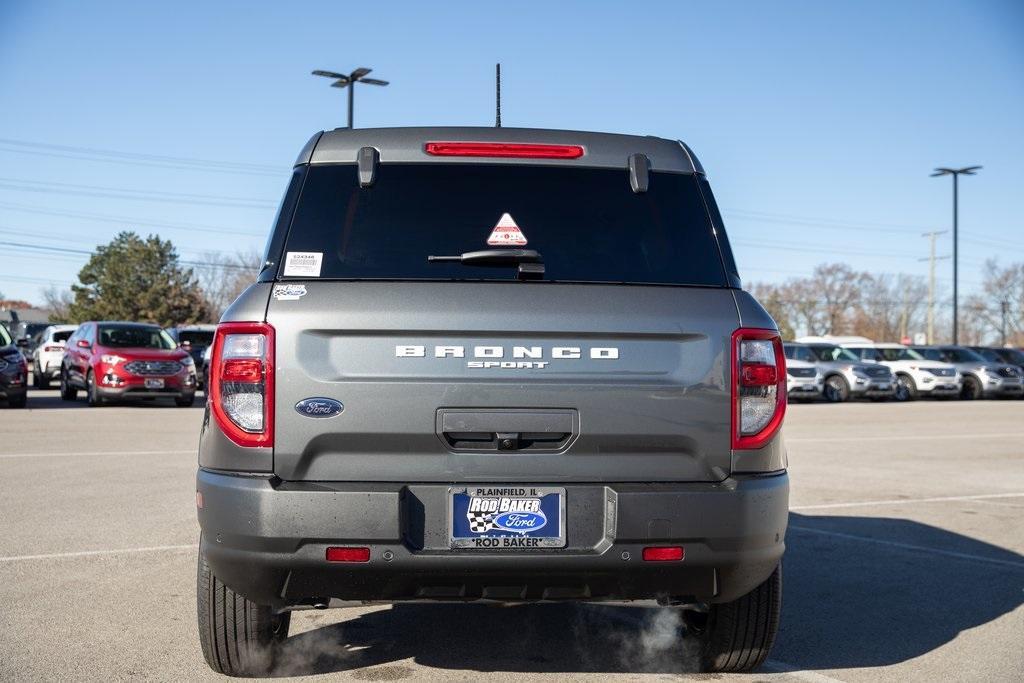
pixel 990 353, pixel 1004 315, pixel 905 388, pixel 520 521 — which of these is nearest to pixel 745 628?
pixel 520 521

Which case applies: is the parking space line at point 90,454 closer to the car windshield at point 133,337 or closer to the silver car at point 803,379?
the car windshield at point 133,337

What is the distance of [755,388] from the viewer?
375 cm

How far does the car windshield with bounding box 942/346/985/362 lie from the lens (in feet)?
115

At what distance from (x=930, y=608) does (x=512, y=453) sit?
3161 mm

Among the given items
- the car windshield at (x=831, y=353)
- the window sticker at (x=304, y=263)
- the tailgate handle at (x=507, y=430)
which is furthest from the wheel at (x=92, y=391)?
the car windshield at (x=831, y=353)

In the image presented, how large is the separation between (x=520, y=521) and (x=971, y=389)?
34.6m

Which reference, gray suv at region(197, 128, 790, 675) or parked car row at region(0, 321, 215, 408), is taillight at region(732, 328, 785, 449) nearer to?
gray suv at region(197, 128, 790, 675)

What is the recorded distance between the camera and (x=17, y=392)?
19922 mm

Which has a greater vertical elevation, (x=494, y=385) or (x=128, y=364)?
(x=494, y=385)

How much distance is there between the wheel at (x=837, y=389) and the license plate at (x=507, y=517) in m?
30.1

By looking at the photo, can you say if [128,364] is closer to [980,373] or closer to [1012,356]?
[980,373]

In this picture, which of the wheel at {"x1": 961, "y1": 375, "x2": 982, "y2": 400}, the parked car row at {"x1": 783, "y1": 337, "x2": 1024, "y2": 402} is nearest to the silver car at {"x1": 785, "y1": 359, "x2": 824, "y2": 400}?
the parked car row at {"x1": 783, "y1": 337, "x2": 1024, "y2": 402}

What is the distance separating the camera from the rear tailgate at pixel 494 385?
3590 mm

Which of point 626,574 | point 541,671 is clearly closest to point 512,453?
point 626,574
